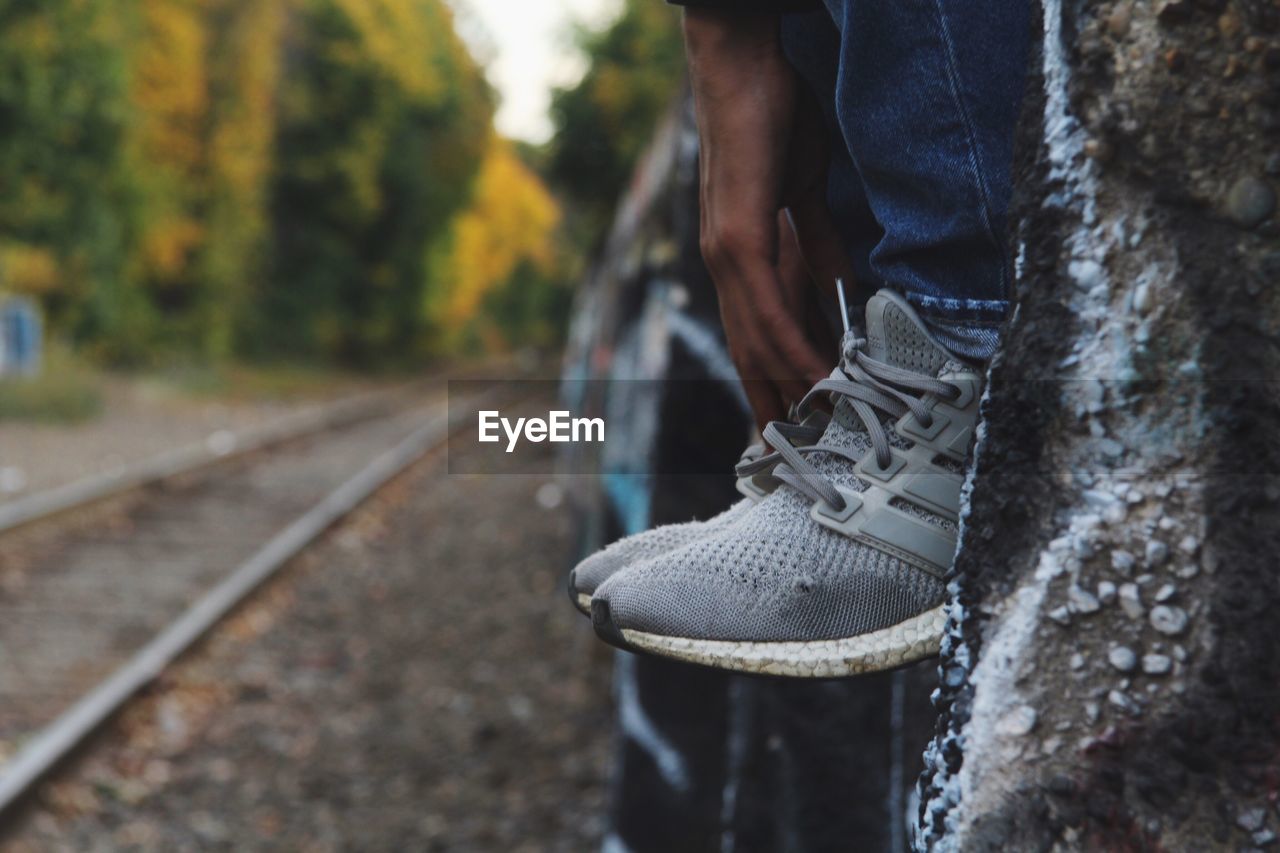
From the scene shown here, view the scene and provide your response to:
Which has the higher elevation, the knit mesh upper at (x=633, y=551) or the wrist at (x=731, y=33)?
the wrist at (x=731, y=33)

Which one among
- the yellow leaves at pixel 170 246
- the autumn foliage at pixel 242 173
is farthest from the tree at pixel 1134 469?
the yellow leaves at pixel 170 246

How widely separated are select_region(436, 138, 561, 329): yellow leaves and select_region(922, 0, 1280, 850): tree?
39.0m

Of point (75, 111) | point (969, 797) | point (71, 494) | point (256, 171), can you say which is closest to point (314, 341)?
point (256, 171)

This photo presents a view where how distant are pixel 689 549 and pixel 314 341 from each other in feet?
105

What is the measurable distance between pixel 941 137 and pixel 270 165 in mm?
31140

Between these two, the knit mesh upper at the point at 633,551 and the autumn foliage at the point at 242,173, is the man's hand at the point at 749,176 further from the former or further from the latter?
the autumn foliage at the point at 242,173

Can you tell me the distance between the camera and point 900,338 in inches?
44.6

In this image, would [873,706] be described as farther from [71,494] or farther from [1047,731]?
[71,494]

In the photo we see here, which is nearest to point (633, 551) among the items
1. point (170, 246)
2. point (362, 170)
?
point (170, 246)

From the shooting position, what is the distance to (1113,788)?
80cm

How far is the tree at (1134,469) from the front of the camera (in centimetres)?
77

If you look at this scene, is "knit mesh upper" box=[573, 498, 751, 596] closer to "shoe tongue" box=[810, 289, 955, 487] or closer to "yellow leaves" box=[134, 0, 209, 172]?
"shoe tongue" box=[810, 289, 955, 487]

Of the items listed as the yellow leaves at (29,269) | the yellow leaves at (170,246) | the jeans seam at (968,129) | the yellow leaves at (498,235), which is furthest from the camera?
the yellow leaves at (498,235)

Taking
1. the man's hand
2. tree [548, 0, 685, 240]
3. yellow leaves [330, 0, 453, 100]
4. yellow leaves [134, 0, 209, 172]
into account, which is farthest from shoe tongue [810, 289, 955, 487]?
yellow leaves [330, 0, 453, 100]
